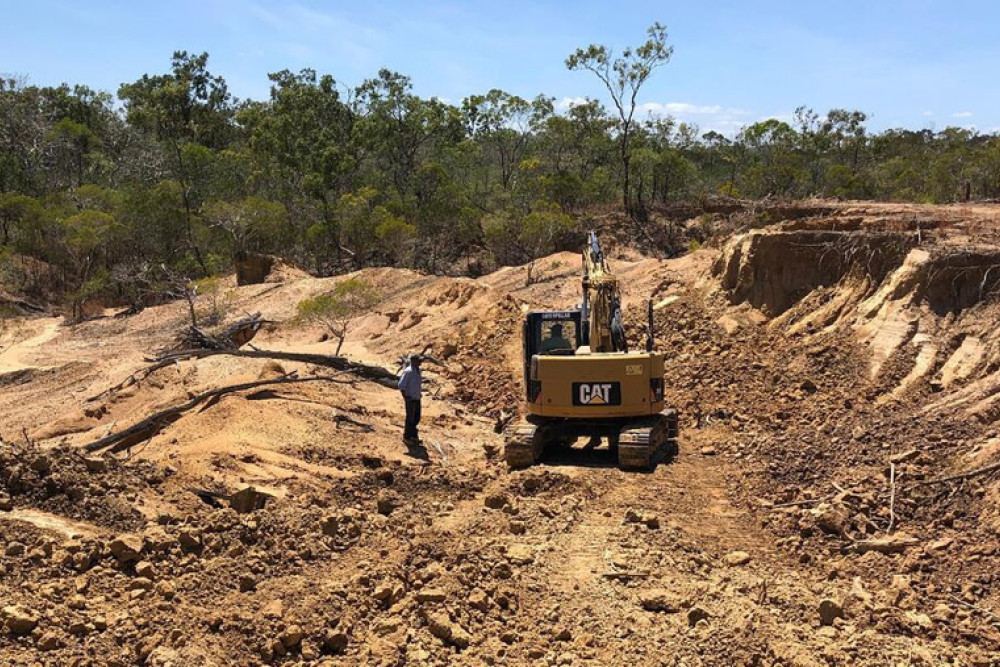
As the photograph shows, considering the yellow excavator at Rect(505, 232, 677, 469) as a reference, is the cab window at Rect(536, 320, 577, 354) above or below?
above

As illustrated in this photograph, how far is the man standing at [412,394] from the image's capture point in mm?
10766

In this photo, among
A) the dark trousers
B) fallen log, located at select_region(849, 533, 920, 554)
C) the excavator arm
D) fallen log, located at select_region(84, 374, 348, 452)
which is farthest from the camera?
the excavator arm

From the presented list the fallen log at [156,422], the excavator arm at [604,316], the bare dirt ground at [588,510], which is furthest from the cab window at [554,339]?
the fallen log at [156,422]

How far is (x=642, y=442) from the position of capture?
990cm

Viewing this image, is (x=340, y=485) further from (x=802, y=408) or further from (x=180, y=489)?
(x=802, y=408)

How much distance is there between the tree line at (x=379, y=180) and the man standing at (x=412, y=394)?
1830 cm

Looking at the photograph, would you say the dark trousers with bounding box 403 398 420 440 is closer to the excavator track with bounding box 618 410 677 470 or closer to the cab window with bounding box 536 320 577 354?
the cab window with bounding box 536 320 577 354

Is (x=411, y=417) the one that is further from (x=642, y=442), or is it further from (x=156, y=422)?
(x=156, y=422)

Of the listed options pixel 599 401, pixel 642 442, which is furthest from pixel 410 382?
pixel 642 442

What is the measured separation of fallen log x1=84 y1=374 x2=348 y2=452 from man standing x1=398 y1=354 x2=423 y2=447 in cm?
219

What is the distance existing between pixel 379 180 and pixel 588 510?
31313 millimetres

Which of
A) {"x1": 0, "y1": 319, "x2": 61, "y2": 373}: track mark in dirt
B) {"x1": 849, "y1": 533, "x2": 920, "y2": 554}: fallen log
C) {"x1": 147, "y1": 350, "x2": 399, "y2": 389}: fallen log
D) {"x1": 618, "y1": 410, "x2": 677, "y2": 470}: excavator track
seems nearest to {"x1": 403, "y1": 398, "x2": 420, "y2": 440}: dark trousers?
{"x1": 618, "y1": 410, "x2": 677, "y2": 470}: excavator track

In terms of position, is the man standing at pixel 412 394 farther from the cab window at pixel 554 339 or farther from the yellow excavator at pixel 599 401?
the cab window at pixel 554 339

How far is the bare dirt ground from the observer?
5.75 meters
